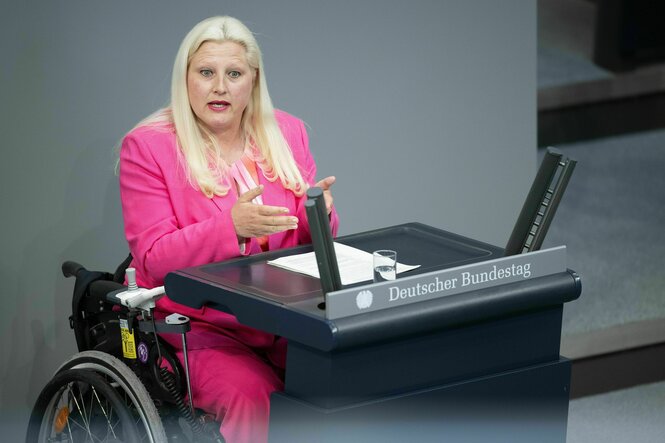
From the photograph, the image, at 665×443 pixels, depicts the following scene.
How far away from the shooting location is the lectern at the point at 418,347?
2781 millimetres

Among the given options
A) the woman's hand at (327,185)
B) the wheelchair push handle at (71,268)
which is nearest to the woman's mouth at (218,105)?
the woman's hand at (327,185)

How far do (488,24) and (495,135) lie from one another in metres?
0.40

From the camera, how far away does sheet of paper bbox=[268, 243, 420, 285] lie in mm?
3072

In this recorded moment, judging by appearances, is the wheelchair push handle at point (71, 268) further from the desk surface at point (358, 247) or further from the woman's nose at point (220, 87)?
the woman's nose at point (220, 87)

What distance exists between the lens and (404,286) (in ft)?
9.20

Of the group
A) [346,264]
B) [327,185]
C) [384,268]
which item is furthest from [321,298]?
[327,185]

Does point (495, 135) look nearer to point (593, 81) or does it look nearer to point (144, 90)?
point (144, 90)

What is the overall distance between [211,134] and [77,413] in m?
0.83

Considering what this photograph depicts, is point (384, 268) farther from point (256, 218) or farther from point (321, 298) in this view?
point (256, 218)

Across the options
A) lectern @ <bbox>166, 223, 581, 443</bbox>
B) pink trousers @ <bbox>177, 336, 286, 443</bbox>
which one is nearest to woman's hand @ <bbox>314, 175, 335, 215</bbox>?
lectern @ <bbox>166, 223, 581, 443</bbox>

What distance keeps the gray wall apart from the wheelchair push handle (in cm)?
32

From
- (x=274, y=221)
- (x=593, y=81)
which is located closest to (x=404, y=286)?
(x=274, y=221)

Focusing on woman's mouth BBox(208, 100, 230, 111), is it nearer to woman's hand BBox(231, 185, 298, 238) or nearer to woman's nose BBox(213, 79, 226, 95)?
woman's nose BBox(213, 79, 226, 95)

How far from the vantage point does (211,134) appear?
353cm
